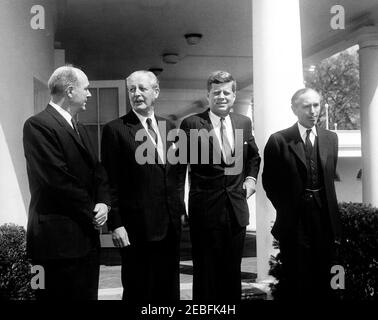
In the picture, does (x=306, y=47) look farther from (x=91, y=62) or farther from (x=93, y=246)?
(x=93, y=246)

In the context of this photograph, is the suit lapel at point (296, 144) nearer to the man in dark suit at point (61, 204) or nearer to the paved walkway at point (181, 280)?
the man in dark suit at point (61, 204)

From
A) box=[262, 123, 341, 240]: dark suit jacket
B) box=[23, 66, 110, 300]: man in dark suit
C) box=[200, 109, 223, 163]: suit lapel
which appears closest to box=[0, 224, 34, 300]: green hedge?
box=[23, 66, 110, 300]: man in dark suit

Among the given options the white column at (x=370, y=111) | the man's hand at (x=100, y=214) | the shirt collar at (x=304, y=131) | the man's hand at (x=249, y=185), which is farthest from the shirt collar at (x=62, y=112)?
the white column at (x=370, y=111)

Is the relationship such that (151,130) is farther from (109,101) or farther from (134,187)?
(109,101)

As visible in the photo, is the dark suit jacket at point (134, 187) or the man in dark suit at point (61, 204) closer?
the man in dark suit at point (61, 204)

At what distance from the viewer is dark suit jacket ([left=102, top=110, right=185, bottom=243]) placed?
3.96m

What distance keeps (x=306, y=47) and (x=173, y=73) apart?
→ 388 cm

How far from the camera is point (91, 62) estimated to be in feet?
40.7

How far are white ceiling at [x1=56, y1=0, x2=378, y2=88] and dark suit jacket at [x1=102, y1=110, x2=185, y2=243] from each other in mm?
4739

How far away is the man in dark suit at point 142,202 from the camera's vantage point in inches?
156

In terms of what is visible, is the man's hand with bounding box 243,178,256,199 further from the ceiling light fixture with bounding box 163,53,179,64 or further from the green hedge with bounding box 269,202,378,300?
the ceiling light fixture with bounding box 163,53,179,64

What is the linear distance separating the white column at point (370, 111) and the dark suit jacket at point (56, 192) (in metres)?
7.44

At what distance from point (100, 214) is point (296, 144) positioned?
1.72 meters
